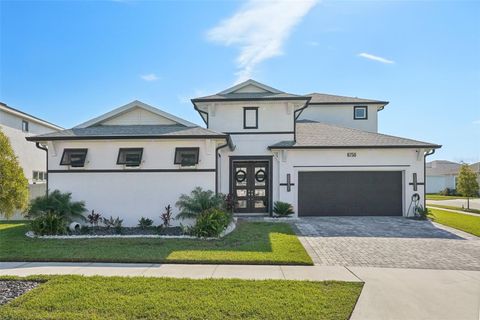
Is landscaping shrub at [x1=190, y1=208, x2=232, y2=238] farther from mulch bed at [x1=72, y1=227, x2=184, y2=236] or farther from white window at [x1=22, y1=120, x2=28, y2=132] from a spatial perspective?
white window at [x1=22, y1=120, x2=28, y2=132]

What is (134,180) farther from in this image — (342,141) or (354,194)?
(354,194)

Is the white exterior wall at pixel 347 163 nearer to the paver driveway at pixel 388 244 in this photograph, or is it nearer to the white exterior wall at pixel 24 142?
the paver driveway at pixel 388 244

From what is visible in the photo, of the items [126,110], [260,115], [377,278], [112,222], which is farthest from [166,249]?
[260,115]

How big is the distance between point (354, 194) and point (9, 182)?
41.8 ft

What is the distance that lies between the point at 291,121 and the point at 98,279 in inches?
422

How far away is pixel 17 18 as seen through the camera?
759 centimetres

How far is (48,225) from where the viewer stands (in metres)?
9.00

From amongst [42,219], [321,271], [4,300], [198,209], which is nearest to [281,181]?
[198,209]

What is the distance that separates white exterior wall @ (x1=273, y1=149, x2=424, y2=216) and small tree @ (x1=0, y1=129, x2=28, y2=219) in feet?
31.1

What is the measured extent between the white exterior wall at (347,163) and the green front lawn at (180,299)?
8446 mm

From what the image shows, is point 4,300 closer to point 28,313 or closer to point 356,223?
point 28,313

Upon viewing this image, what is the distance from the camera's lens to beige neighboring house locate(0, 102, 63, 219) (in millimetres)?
17859

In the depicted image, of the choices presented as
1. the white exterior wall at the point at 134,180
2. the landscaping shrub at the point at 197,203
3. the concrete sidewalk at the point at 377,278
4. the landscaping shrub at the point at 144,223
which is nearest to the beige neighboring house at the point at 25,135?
the white exterior wall at the point at 134,180

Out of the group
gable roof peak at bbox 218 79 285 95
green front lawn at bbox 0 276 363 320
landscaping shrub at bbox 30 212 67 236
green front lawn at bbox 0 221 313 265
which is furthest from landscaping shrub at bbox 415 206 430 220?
landscaping shrub at bbox 30 212 67 236
